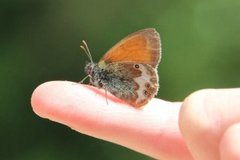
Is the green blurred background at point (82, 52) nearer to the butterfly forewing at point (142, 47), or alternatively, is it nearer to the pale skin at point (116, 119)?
the butterfly forewing at point (142, 47)

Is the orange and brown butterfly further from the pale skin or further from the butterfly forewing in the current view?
the pale skin

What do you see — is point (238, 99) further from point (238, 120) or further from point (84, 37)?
point (84, 37)

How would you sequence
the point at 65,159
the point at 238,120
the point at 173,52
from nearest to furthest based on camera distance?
1. the point at 238,120
2. the point at 65,159
3. the point at 173,52

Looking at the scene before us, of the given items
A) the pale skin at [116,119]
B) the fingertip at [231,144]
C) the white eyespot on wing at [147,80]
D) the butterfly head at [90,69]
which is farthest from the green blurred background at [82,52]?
the fingertip at [231,144]

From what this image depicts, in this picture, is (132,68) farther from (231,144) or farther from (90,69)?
(231,144)

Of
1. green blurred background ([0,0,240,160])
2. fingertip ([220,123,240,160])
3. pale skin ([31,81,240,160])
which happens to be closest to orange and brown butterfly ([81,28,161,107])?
pale skin ([31,81,240,160])

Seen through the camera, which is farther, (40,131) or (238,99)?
(40,131)

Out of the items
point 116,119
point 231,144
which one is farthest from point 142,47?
point 231,144

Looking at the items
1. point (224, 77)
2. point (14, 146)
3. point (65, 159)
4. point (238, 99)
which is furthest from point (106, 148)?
point (238, 99)
